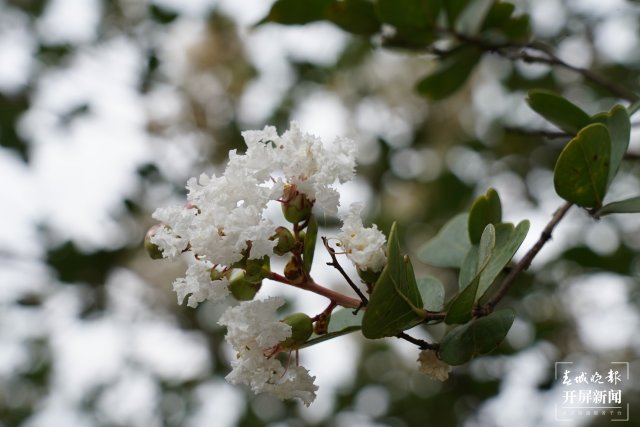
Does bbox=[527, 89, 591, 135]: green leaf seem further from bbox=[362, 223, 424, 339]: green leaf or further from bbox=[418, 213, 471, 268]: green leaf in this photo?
bbox=[362, 223, 424, 339]: green leaf

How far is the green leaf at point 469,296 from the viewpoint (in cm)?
74

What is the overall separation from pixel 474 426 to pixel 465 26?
1288 mm

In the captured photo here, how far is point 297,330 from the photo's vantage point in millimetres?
783

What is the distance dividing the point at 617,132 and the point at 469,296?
316 mm

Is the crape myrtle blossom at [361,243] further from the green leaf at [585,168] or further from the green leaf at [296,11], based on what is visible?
the green leaf at [296,11]

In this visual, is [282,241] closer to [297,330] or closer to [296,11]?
[297,330]

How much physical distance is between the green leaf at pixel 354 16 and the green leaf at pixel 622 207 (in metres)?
0.68

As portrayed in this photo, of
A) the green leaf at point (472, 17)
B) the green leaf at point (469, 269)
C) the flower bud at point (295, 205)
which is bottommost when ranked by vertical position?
the green leaf at point (469, 269)

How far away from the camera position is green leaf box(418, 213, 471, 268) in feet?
3.45

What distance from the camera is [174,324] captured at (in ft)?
9.00

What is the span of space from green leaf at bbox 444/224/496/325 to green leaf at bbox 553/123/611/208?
15cm

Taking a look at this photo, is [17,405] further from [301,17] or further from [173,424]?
[301,17]

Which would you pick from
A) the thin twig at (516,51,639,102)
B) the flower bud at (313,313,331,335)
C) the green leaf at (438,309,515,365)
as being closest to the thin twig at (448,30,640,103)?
the thin twig at (516,51,639,102)

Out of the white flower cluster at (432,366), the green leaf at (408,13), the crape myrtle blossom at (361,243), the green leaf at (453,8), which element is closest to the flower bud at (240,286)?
the crape myrtle blossom at (361,243)
